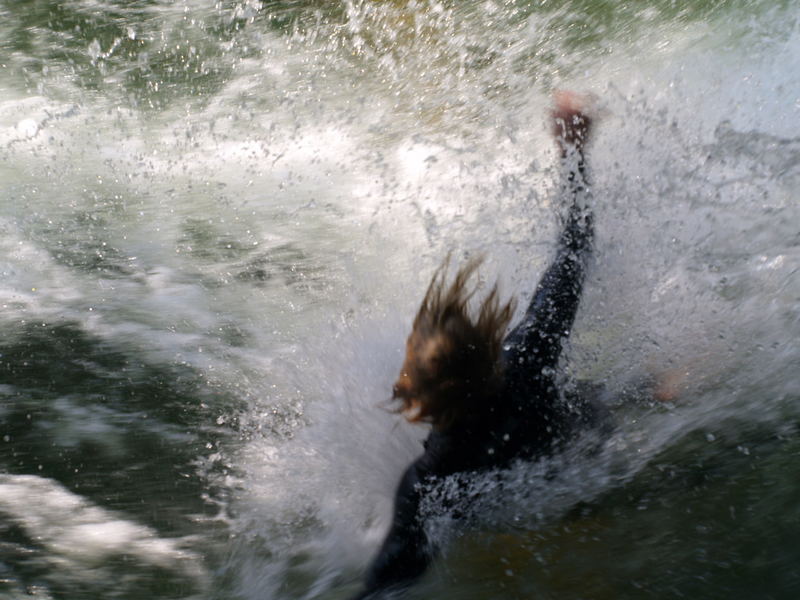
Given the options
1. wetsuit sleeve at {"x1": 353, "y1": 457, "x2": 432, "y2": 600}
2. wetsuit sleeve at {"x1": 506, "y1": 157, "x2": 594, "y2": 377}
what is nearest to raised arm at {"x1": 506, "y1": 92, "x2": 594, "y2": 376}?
wetsuit sleeve at {"x1": 506, "y1": 157, "x2": 594, "y2": 377}

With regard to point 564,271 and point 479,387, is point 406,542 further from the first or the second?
point 564,271

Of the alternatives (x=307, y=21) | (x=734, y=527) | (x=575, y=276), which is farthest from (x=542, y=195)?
(x=307, y=21)

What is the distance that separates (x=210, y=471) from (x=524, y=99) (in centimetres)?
121

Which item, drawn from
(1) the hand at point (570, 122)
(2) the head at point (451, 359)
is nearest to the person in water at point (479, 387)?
(2) the head at point (451, 359)

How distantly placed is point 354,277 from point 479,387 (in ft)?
1.99

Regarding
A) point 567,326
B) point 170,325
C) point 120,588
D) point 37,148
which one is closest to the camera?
point 567,326

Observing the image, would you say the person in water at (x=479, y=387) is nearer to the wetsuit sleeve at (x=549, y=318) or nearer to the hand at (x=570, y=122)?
the wetsuit sleeve at (x=549, y=318)

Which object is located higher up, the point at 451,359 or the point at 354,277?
the point at 354,277

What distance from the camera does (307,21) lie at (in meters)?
2.00

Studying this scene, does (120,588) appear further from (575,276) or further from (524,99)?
(524,99)

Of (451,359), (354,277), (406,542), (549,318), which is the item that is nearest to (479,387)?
(451,359)

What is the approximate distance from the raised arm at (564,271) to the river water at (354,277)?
0.04m

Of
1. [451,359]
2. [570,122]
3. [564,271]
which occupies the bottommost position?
[451,359]

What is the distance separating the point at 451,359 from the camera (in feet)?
3.60
